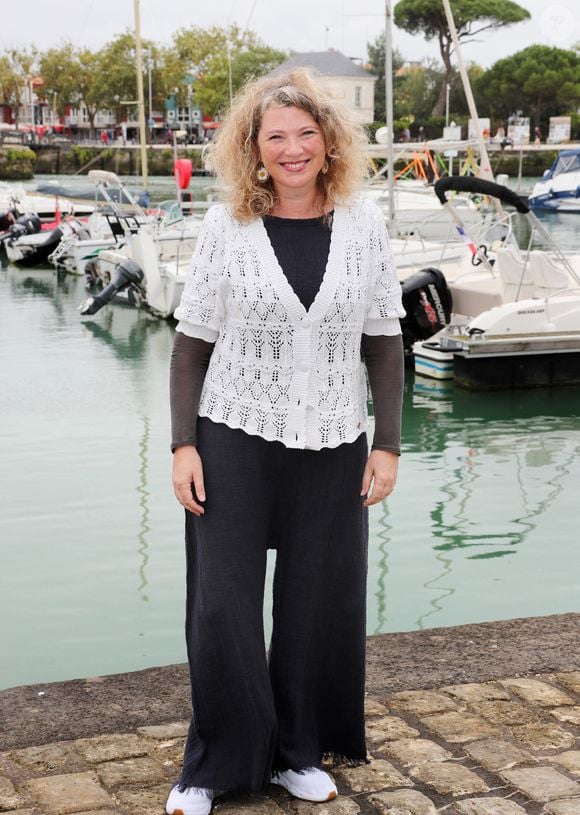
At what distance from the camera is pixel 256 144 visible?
2.63m

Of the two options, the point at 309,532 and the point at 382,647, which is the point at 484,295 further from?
the point at 309,532

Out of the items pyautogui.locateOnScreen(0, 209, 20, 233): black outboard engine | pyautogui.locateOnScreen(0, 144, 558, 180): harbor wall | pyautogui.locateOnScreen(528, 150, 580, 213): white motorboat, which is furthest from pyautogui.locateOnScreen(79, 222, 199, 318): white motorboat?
pyautogui.locateOnScreen(0, 144, 558, 180): harbor wall

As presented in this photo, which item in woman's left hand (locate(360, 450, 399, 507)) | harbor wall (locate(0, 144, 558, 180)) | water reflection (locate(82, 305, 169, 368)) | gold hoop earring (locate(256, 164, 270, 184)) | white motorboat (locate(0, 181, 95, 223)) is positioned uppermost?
harbor wall (locate(0, 144, 558, 180))

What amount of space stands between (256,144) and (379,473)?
756 mm

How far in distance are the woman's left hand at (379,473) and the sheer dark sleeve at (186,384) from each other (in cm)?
39

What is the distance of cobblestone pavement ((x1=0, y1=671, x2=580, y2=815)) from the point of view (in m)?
2.66

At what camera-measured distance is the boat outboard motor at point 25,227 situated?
28747 mm

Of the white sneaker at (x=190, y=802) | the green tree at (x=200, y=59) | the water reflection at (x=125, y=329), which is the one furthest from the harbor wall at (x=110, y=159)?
the white sneaker at (x=190, y=802)

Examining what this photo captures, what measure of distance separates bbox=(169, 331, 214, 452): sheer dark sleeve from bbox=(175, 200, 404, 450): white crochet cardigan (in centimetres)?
2

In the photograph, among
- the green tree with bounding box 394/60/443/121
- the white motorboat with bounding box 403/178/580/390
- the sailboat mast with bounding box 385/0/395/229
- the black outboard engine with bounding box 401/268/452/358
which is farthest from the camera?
the green tree with bounding box 394/60/443/121

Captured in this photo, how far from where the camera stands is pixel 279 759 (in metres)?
2.76

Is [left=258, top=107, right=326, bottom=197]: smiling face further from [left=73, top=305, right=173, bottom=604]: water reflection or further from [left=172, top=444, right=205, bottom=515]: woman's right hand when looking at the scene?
[left=73, top=305, right=173, bottom=604]: water reflection

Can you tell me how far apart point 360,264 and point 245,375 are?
336 mm

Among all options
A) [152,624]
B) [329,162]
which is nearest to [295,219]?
[329,162]
